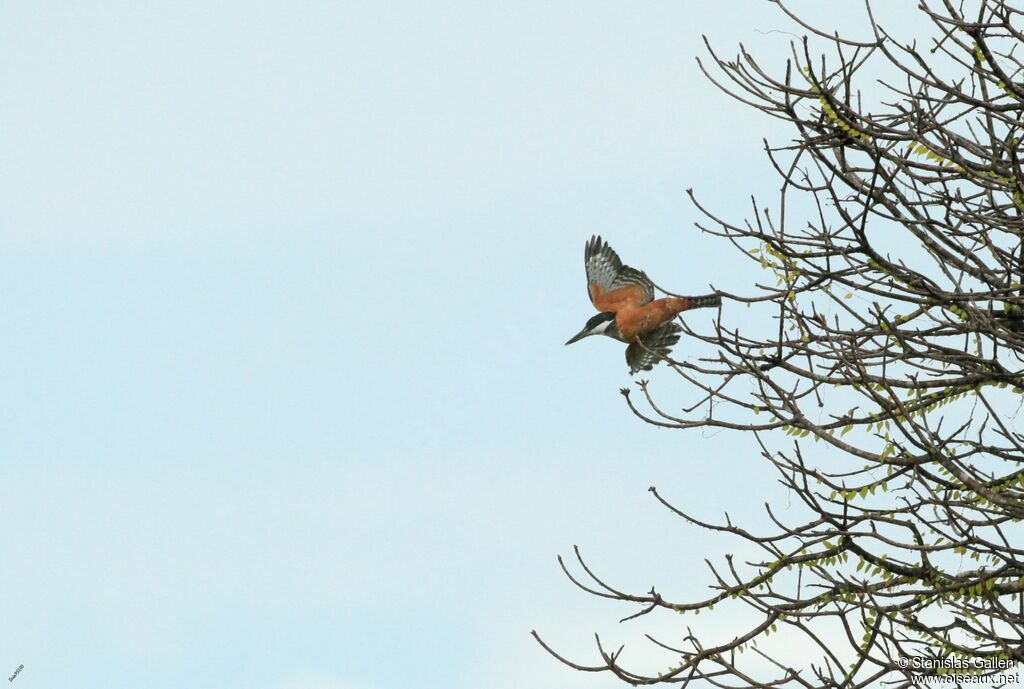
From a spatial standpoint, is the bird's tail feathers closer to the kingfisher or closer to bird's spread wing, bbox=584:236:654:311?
the kingfisher

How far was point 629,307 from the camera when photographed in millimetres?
10477

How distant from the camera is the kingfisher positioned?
1023 cm

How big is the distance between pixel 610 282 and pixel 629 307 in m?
0.52

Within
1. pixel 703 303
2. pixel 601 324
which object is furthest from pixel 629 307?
pixel 703 303

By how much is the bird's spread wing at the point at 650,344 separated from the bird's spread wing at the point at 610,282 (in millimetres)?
335

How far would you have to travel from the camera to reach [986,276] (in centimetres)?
747

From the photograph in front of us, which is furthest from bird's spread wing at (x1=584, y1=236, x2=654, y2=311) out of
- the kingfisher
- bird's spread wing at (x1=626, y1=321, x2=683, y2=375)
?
bird's spread wing at (x1=626, y1=321, x2=683, y2=375)

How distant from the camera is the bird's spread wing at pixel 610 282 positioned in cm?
1054

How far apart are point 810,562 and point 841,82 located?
2.86 meters

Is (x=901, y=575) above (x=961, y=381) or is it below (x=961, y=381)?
below

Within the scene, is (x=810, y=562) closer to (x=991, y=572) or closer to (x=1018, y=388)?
(x=991, y=572)

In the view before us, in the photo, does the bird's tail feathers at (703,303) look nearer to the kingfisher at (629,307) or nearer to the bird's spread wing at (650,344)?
the kingfisher at (629,307)

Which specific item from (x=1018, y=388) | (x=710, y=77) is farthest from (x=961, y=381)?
(x=710, y=77)

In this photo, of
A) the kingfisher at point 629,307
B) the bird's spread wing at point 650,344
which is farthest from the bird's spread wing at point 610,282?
the bird's spread wing at point 650,344
